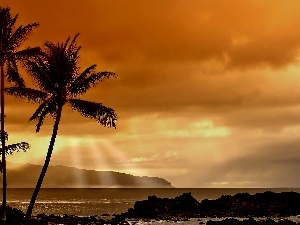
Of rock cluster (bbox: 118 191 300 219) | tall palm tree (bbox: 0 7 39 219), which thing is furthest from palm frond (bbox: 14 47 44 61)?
rock cluster (bbox: 118 191 300 219)

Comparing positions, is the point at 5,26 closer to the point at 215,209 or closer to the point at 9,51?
the point at 9,51

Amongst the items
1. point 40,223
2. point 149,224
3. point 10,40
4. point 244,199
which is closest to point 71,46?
point 10,40

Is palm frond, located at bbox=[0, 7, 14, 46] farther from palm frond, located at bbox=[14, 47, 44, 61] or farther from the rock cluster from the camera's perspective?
the rock cluster

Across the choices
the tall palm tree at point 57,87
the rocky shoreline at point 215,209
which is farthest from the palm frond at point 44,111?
the rocky shoreline at point 215,209

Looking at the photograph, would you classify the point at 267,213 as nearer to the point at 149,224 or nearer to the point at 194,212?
the point at 194,212

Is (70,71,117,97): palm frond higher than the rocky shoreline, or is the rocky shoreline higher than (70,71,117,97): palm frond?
(70,71,117,97): palm frond

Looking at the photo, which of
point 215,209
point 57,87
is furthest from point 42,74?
point 215,209

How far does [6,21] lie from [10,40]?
4.91ft

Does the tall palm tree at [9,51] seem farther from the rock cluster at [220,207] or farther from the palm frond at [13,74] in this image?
the rock cluster at [220,207]

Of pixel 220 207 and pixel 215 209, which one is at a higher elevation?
pixel 220 207

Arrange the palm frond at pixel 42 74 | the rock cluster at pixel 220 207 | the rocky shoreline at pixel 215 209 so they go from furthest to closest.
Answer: the rock cluster at pixel 220 207 < the rocky shoreline at pixel 215 209 < the palm frond at pixel 42 74

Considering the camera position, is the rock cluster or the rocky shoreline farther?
the rock cluster

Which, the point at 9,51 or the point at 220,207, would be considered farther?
the point at 220,207

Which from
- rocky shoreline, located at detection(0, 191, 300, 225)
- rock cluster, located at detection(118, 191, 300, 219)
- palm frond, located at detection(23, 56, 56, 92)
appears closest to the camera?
palm frond, located at detection(23, 56, 56, 92)
